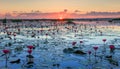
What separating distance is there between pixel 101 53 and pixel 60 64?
146 inches

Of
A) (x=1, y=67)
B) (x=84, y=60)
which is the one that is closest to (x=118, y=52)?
(x=84, y=60)

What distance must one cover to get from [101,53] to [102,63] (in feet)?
9.05

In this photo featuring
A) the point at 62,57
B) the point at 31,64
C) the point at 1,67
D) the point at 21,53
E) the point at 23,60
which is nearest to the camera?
the point at 1,67

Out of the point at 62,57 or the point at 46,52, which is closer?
the point at 62,57

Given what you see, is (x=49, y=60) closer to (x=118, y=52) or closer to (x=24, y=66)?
(x=24, y=66)

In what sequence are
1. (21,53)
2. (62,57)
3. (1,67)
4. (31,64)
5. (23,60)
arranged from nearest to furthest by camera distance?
(1,67) < (31,64) < (23,60) < (62,57) < (21,53)

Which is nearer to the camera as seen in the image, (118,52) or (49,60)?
(49,60)

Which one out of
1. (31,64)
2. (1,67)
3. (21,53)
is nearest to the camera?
(1,67)

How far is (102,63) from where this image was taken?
43.4 feet

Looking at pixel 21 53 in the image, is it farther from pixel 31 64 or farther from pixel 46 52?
pixel 31 64

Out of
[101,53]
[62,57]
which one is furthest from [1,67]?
[101,53]

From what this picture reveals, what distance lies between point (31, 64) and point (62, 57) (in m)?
2.29

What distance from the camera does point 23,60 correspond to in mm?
13688

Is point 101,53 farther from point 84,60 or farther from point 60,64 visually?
point 60,64
